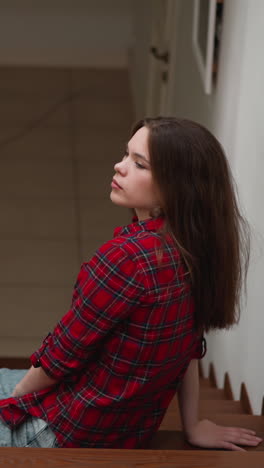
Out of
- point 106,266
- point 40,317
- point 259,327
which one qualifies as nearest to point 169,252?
point 106,266

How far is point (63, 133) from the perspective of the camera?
8.08 metres

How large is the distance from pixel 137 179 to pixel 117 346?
0.36m

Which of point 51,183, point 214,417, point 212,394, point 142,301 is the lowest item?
point 51,183

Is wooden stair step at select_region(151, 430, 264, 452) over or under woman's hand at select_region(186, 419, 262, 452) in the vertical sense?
under

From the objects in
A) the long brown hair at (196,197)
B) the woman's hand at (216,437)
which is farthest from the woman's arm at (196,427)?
the long brown hair at (196,197)

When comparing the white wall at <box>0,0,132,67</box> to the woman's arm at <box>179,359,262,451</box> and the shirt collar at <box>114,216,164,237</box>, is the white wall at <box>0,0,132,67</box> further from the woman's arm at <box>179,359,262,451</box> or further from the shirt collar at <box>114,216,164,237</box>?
the shirt collar at <box>114,216,164,237</box>

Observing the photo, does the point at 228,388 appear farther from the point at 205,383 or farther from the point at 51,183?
the point at 51,183

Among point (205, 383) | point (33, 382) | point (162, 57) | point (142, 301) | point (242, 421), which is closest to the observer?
point (142, 301)

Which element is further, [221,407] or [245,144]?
[245,144]

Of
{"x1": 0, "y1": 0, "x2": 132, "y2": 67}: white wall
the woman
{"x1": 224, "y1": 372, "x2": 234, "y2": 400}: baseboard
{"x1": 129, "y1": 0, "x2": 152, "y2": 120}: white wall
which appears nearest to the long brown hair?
the woman

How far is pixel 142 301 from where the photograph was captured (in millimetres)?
1640

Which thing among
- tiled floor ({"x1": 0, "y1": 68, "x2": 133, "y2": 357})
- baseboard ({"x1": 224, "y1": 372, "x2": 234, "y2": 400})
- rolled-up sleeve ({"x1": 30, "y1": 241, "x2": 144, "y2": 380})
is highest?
rolled-up sleeve ({"x1": 30, "y1": 241, "x2": 144, "y2": 380})

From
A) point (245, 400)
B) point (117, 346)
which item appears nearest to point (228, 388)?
point (245, 400)

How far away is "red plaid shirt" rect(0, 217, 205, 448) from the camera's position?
164 cm
